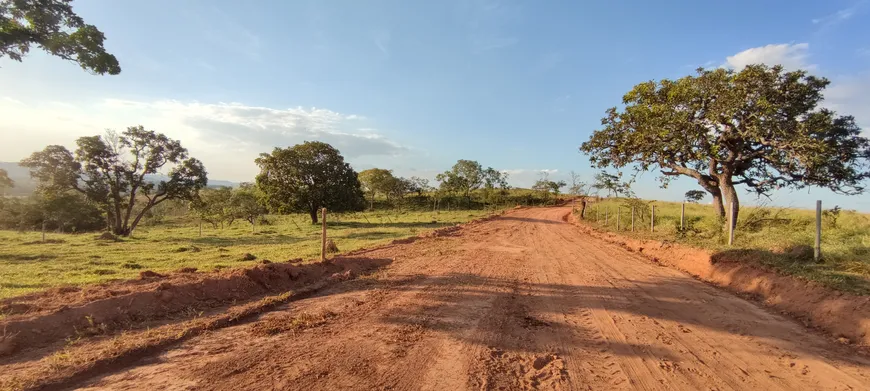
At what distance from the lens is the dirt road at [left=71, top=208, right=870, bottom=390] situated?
379 centimetres

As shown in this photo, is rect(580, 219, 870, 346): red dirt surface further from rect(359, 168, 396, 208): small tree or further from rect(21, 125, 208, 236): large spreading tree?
rect(359, 168, 396, 208): small tree

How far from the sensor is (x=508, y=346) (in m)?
4.66

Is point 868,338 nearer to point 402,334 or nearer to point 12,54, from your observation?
point 402,334

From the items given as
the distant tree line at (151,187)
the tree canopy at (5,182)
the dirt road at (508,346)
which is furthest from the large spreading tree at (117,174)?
the dirt road at (508,346)

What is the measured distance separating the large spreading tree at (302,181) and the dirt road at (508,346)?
20824mm

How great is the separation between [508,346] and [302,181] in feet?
83.7

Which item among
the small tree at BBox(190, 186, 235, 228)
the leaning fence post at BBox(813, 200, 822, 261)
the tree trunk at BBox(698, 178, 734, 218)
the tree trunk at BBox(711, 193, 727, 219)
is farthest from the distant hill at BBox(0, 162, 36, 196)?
the tree trunk at BBox(711, 193, 727, 219)

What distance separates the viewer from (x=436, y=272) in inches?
363

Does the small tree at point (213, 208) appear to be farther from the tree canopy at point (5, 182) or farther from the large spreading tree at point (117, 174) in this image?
the tree canopy at point (5, 182)

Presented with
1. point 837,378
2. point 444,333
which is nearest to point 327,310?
point 444,333

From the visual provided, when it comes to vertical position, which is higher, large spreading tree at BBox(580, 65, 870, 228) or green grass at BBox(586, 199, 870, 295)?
large spreading tree at BBox(580, 65, 870, 228)

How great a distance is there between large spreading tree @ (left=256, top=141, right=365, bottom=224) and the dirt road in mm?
20824

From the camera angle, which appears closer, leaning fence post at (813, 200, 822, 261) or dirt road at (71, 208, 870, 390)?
dirt road at (71, 208, 870, 390)

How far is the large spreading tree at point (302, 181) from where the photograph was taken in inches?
1077
